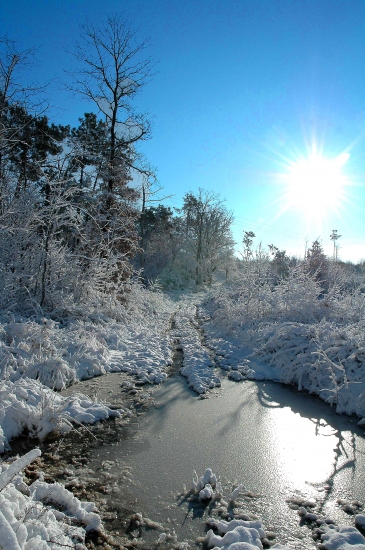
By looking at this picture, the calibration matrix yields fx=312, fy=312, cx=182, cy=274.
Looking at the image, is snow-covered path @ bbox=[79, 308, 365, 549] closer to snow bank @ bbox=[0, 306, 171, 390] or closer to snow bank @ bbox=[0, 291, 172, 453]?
snow bank @ bbox=[0, 291, 172, 453]

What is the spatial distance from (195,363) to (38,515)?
552 centimetres

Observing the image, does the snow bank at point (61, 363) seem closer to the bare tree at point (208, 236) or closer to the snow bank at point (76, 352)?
the snow bank at point (76, 352)

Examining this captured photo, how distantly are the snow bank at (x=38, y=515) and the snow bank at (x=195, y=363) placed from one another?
3.52 m

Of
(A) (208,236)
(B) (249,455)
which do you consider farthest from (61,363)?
(A) (208,236)

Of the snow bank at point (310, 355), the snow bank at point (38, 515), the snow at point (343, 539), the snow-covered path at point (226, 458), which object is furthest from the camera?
the snow bank at point (310, 355)

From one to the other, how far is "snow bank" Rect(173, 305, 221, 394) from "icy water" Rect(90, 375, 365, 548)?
0.47 m

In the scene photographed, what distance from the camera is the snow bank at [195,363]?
6.36m

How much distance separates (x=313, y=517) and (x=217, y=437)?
1.62m

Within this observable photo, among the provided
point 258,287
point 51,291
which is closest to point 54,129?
point 51,291

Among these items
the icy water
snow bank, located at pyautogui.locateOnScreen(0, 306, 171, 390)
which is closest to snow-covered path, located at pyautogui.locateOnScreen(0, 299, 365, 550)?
the icy water

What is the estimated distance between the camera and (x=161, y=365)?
7363 millimetres

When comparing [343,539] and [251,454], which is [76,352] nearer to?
[251,454]

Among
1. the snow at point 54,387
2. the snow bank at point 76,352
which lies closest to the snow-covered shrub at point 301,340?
the snow bank at point 76,352

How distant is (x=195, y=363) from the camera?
764 cm
